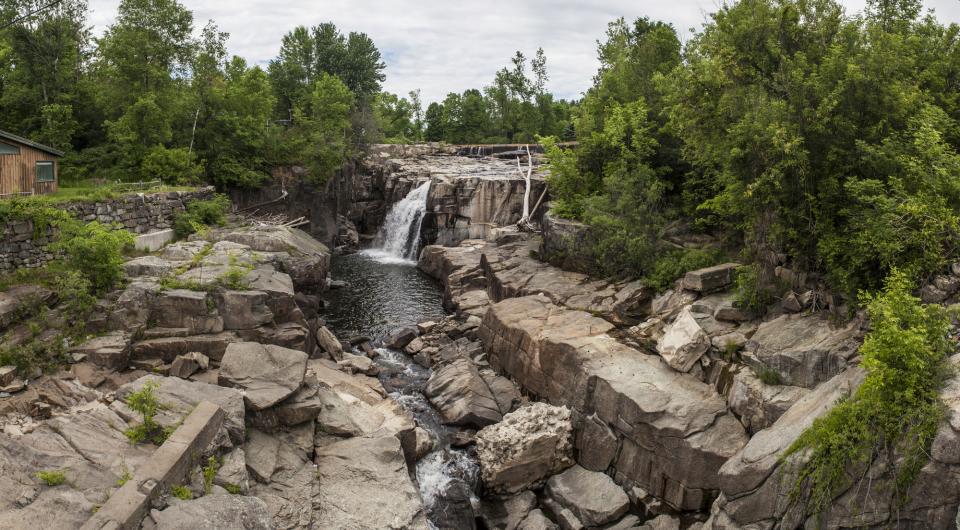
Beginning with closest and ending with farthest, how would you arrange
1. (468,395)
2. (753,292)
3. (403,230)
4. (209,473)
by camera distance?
(209,473)
(753,292)
(468,395)
(403,230)

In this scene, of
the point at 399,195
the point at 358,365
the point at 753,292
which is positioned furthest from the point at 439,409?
the point at 399,195

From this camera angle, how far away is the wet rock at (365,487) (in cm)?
1342

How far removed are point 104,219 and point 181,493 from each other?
1934 cm

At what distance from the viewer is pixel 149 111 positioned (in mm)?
36125

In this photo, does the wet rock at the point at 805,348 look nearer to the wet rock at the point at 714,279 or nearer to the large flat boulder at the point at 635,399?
the large flat boulder at the point at 635,399

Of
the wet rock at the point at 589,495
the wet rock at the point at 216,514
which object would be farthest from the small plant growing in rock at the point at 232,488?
the wet rock at the point at 589,495

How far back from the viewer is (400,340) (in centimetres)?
2662

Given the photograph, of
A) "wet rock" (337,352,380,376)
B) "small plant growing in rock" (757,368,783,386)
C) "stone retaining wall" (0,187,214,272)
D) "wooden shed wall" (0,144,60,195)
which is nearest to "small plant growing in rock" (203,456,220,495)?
"wet rock" (337,352,380,376)

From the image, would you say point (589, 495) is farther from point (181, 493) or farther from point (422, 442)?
point (181, 493)

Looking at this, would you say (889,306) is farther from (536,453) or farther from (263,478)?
(263,478)

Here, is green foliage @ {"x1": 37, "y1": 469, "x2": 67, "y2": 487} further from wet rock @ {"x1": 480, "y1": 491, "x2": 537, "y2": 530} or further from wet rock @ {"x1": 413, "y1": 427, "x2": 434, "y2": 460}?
wet rock @ {"x1": 480, "y1": 491, "x2": 537, "y2": 530}

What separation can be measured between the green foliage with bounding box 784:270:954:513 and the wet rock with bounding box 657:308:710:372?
5927mm

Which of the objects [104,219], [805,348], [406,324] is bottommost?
[406,324]

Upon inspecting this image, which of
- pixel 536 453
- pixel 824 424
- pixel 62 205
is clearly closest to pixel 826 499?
pixel 824 424
